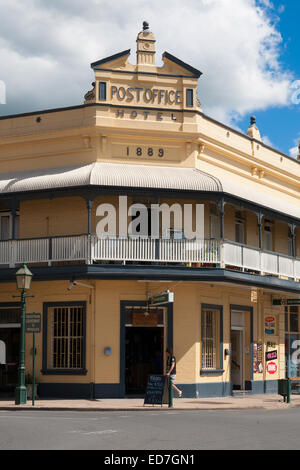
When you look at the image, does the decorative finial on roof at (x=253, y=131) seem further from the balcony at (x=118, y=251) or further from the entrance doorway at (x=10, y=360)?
the entrance doorway at (x=10, y=360)

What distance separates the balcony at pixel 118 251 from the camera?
2331cm

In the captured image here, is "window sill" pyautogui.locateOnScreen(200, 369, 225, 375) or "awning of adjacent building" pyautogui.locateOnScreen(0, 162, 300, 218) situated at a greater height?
"awning of adjacent building" pyautogui.locateOnScreen(0, 162, 300, 218)

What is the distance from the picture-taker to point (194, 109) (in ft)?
85.5

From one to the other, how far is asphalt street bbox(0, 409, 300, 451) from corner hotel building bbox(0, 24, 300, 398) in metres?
5.37

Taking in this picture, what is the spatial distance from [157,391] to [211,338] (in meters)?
5.21

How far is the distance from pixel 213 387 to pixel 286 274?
5.53 metres

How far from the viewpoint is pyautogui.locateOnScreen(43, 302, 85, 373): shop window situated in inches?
950

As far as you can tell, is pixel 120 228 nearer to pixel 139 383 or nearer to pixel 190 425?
pixel 139 383

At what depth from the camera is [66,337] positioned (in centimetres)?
2439

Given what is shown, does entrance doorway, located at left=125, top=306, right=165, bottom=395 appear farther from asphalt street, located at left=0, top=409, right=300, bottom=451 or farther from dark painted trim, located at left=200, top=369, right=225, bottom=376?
asphalt street, located at left=0, top=409, right=300, bottom=451

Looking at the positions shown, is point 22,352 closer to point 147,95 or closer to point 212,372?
point 212,372

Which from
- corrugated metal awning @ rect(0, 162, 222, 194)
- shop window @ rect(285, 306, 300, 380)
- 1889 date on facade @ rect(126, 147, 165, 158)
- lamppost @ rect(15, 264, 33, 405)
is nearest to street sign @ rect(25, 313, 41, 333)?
lamppost @ rect(15, 264, 33, 405)

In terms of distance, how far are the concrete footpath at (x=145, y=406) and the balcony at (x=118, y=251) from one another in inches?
167
